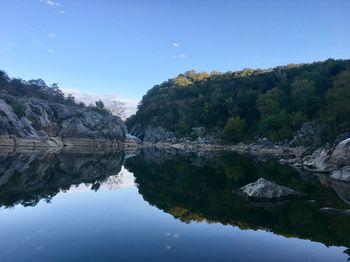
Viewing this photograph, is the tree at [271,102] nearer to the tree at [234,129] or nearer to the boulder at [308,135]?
the tree at [234,129]

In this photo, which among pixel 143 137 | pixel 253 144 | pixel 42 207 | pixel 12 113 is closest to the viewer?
pixel 42 207

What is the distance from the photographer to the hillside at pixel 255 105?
7400 cm

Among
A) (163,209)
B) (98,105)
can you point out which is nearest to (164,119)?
(98,105)

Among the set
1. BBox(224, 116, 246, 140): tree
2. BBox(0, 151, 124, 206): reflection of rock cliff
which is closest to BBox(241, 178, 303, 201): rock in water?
BBox(0, 151, 124, 206): reflection of rock cliff

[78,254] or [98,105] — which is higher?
[98,105]

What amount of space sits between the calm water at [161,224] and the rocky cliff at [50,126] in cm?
4610

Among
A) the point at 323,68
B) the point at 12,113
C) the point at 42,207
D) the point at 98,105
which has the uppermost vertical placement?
the point at 323,68

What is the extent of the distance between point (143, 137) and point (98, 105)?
21.9 meters

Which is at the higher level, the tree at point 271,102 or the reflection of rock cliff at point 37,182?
the tree at point 271,102

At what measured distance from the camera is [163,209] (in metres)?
19.0

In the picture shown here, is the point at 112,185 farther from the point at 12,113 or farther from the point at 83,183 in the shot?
the point at 12,113

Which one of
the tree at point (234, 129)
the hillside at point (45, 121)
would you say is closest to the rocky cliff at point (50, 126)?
the hillside at point (45, 121)

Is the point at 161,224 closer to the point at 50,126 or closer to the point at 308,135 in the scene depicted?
the point at 308,135

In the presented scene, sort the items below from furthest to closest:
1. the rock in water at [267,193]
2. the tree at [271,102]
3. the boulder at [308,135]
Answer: the tree at [271,102], the boulder at [308,135], the rock in water at [267,193]
